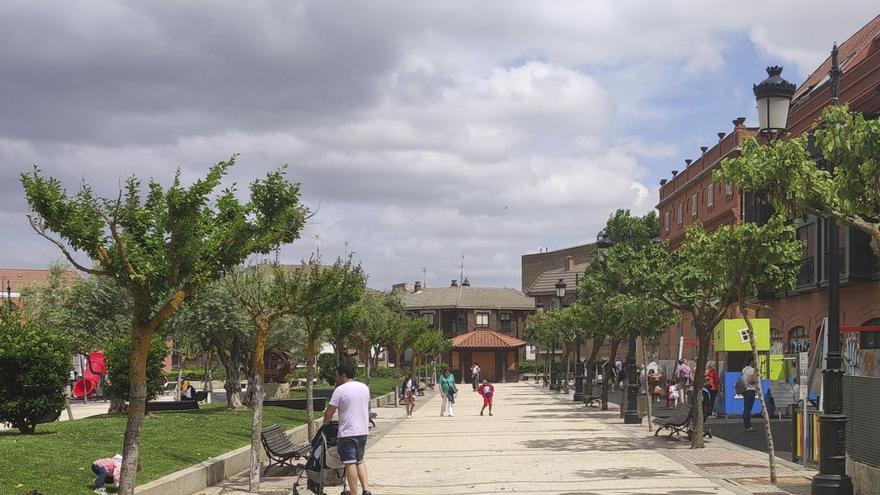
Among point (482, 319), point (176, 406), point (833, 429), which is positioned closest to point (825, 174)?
point (833, 429)

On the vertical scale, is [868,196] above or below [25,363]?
above

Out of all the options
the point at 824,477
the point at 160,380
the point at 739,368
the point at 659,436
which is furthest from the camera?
the point at 739,368

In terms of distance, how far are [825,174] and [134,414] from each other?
8122mm

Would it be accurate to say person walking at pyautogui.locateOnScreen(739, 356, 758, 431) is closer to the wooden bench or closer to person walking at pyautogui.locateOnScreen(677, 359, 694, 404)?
person walking at pyautogui.locateOnScreen(677, 359, 694, 404)

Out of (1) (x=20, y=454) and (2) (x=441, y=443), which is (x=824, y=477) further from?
(2) (x=441, y=443)

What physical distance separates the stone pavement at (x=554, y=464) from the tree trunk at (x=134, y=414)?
13.2 ft

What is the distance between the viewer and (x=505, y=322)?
9988 centimetres

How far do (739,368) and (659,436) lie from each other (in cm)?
2045

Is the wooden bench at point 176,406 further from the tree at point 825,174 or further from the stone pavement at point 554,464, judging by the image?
the tree at point 825,174

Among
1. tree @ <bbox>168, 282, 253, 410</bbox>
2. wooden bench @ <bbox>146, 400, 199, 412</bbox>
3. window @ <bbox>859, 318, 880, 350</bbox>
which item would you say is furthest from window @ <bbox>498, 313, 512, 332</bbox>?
wooden bench @ <bbox>146, 400, 199, 412</bbox>

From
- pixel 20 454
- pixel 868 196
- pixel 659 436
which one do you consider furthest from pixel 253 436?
pixel 659 436

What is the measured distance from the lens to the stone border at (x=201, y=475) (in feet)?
39.8

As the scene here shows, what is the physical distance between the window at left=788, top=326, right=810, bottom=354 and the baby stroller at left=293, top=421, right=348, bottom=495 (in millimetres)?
25102

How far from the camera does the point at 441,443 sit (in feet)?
72.7
